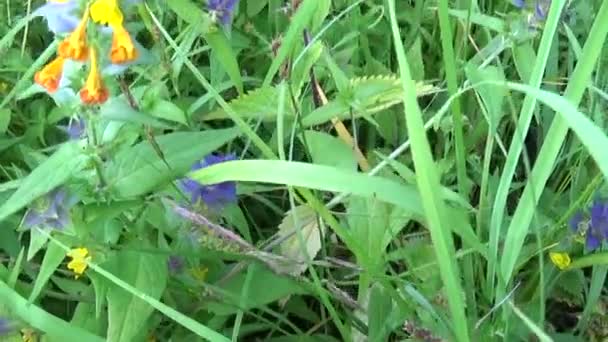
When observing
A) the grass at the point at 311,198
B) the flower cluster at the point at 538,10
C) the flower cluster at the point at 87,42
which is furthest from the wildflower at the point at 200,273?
the flower cluster at the point at 538,10

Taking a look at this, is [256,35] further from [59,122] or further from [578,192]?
[578,192]

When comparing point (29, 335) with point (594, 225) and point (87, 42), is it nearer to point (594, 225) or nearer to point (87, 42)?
point (87, 42)


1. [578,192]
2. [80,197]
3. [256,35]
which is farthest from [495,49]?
[80,197]

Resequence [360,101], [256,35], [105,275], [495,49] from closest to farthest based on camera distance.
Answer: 1. [105,275]
2. [360,101]
3. [495,49]
4. [256,35]

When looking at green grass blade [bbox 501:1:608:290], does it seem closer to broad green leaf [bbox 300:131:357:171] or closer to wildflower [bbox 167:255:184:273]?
broad green leaf [bbox 300:131:357:171]

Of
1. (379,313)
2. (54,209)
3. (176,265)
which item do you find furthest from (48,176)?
(379,313)
